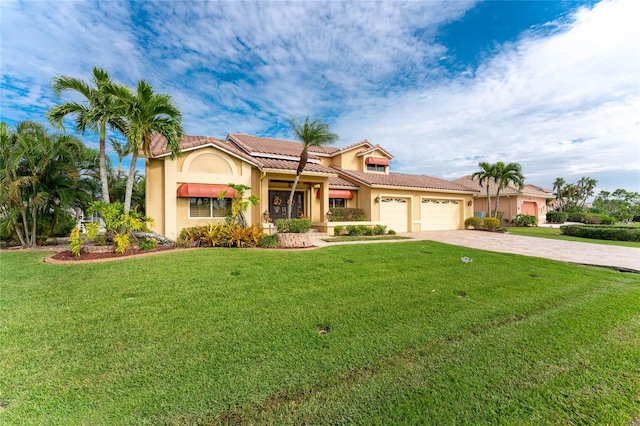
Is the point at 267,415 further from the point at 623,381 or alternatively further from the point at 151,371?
the point at 623,381

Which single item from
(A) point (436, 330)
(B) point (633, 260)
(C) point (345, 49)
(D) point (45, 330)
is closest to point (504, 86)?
(C) point (345, 49)

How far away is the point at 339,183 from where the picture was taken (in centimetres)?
2567

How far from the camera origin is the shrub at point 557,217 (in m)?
43.7

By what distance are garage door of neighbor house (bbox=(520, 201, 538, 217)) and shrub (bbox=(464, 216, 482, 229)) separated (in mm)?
15733

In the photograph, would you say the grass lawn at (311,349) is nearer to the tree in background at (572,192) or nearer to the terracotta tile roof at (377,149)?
the terracotta tile roof at (377,149)

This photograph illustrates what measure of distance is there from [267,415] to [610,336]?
23.8 feet

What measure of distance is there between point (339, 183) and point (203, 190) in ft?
41.5

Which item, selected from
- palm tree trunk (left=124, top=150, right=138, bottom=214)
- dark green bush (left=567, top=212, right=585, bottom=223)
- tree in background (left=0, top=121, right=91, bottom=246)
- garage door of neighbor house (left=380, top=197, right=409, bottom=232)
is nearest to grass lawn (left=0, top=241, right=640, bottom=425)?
palm tree trunk (left=124, top=150, right=138, bottom=214)

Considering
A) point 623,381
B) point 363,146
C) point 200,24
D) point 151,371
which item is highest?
point 200,24

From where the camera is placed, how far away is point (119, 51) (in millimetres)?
14273

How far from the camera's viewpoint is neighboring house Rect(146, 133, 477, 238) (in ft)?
57.3

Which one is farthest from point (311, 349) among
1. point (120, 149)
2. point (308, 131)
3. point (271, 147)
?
point (271, 147)

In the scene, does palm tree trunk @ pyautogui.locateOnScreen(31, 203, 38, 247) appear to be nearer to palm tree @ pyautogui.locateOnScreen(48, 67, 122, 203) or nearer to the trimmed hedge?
palm tree @ pyautogui.locateOnScreen(48, 67, 122, 203)

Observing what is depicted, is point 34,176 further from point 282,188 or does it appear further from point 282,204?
point 282,204
